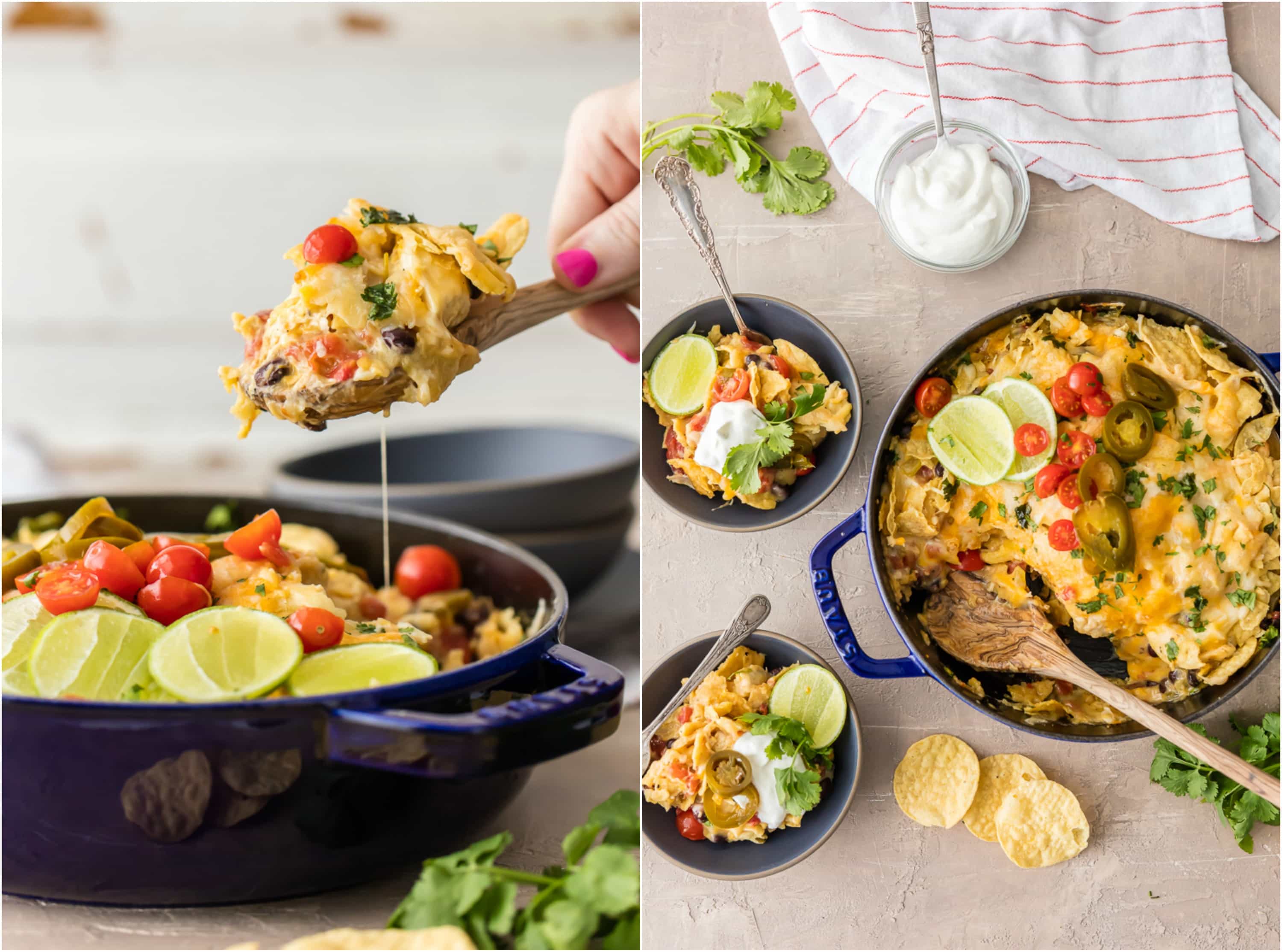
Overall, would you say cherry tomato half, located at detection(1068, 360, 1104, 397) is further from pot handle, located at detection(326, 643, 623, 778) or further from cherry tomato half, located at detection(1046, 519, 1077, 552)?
pot handle, located at detection(326, 643, 623, 778)

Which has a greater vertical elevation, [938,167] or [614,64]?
[614,64]

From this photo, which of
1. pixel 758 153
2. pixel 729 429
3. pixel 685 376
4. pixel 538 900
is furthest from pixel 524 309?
pixel 538 900

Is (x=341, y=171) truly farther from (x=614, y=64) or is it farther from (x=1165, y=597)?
(x=1165, y=597)

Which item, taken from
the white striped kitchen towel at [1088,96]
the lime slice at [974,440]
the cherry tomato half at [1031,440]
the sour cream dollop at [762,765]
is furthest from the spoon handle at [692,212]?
the sour cream dollop at [762,765]

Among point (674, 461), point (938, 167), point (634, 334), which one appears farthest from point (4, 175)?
point (938, 167)

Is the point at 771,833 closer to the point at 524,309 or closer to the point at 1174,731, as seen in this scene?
the point at 1174,731

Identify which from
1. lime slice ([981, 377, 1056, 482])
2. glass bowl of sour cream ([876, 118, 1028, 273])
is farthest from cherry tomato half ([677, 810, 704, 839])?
glass bowl of sour cream ([876, 118, 1028, 273])

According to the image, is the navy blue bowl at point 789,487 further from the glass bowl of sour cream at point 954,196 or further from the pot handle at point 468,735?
the pot handle at point 468,735
